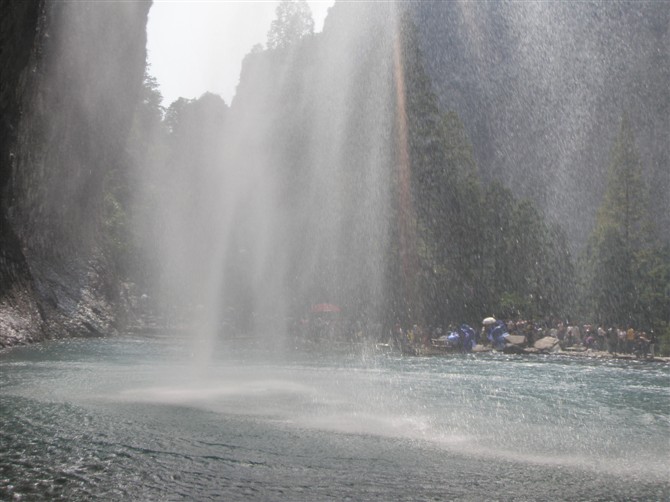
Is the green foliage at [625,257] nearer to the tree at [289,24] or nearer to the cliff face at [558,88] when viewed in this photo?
the cliff face at [558,88]

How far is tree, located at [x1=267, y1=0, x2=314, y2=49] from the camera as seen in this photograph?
74469 mm

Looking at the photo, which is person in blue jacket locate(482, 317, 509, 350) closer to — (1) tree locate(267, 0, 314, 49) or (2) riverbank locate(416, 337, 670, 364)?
(2) riverbank locate(416, 337, 670, 364)

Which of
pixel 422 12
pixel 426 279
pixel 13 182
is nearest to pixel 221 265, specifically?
pixel 426 279

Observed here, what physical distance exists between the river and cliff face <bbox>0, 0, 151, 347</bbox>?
769 cm

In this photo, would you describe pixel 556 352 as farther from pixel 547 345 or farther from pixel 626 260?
pixel 626 260

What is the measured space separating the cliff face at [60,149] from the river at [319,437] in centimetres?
769

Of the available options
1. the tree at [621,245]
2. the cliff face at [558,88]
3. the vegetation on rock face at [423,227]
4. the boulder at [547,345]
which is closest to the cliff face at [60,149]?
the vegetation on rock face at [423,227]

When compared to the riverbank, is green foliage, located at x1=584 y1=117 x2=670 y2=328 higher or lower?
higher

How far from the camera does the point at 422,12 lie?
104062mm

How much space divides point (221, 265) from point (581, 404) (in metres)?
49.4

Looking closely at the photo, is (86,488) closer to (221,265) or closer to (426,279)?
(426,279)

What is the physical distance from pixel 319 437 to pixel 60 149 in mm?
26623

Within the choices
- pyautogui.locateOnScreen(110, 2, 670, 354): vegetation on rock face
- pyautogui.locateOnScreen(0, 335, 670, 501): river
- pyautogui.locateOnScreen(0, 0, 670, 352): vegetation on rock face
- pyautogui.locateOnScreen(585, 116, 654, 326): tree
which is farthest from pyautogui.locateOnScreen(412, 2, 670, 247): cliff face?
pyautogui.locateOnScreen(0, 335, 670, 501): river

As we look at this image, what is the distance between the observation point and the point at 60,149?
1190 inches
